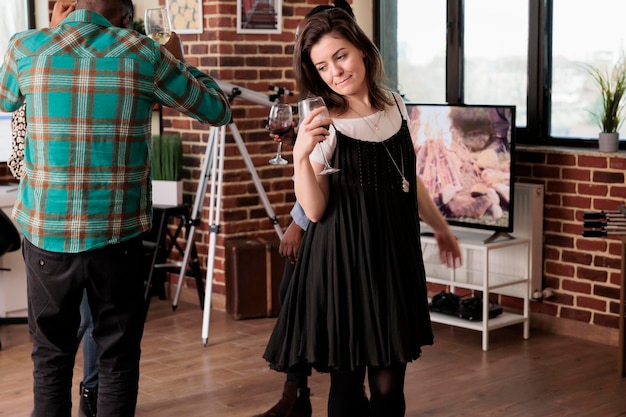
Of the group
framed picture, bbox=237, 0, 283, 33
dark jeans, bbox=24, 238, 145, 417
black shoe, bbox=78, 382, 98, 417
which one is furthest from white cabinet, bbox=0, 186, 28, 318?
dark jeans, bbox=24, 238, 145, 417

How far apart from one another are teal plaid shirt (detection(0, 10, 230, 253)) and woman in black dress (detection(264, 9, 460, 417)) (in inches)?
17.9

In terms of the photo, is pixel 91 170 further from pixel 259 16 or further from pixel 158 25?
pixel 259 16

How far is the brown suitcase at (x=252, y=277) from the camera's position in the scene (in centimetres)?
555

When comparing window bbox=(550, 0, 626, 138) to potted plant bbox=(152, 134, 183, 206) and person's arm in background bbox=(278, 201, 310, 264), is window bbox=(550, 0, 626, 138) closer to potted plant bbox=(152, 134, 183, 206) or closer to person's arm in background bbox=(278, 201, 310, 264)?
potted plant bbox=(152, 134, 183, 206)

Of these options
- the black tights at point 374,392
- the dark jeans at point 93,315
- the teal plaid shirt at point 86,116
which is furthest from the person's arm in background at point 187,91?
the black tights at point 374,392

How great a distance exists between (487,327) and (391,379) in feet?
7.61

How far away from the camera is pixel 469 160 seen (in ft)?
16.6

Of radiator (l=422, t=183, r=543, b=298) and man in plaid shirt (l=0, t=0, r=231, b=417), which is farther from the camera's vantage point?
radiator (l=422, t=183, r=543, b=298)

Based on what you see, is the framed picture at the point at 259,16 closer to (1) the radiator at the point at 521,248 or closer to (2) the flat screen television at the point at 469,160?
(2) the flat screen television at the point at 469,160

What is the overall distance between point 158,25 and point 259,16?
8.39 ft

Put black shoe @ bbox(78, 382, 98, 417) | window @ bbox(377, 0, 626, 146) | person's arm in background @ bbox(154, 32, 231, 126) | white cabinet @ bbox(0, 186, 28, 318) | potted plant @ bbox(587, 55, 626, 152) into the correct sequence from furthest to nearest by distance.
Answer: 1. white cabinet @ bbox(0, 186, 28, 318)
2. window @ bbox(377, 0, 626, 146)
3. potted plant @ bbox(587, 55, 626, 152)
4. black shoe @ bbox(78, 382, 98, 417)
5. person's arm in background @ bbox(154, 32, 231, 126)

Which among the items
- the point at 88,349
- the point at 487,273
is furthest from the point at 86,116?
the point at 487,273

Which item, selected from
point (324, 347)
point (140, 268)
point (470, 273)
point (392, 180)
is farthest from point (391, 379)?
point (470, 273)

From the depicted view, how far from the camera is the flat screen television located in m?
4.94
